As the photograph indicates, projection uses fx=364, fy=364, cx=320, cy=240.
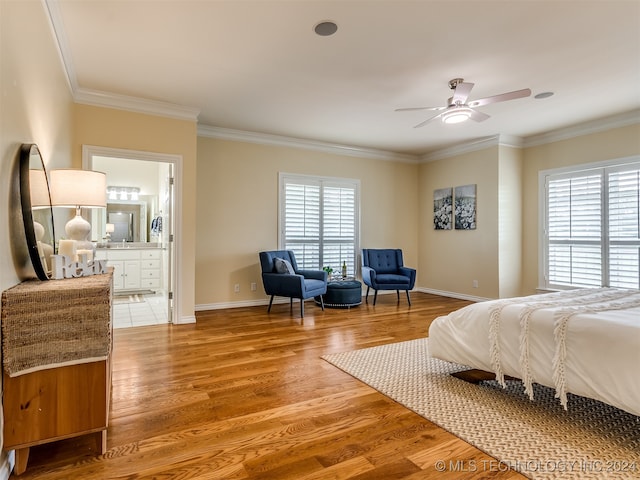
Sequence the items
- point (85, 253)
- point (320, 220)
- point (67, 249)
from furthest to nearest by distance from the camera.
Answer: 1. point (320, 220)
2. point (85, 253)
3. point (67, 249)

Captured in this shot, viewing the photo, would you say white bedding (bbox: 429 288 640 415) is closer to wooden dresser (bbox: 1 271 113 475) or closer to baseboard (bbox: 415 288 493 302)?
wooden dresser (bbox: 1 271 113 475)

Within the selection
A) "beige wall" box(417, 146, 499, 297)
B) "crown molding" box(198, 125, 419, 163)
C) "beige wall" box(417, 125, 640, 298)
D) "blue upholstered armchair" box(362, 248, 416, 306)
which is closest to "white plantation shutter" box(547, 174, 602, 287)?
"beige wall" box(417, 125, 640, 298)

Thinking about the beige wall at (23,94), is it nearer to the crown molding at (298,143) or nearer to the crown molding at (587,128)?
the crown molding at (298,143)

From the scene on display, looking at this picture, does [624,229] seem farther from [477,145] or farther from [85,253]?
[85,253]

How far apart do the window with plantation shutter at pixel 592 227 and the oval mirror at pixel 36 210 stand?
237 inches

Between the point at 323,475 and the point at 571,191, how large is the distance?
5410 mm

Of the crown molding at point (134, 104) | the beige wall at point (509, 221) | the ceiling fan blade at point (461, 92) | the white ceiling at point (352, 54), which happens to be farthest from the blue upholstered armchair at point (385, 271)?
the crown molding at point (134, 104)

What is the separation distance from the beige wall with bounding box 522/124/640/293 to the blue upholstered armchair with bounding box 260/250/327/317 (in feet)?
10.9

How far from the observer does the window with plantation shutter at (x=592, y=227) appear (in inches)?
183

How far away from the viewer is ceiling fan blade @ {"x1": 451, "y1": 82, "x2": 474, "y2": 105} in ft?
10.6

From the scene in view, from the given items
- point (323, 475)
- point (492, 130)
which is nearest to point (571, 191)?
point (492, 130)

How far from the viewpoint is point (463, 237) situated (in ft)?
20.8

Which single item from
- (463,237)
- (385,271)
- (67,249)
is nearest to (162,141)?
(67,249)

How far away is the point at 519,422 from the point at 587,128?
15.5ft
